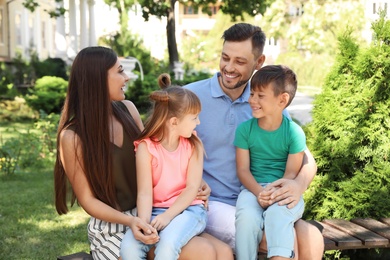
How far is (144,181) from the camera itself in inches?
132

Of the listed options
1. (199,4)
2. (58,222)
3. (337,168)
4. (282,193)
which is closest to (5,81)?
(199,4)

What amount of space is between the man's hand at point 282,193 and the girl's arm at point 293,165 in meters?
0.15

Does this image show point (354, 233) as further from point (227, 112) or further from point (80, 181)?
point (80, 181)

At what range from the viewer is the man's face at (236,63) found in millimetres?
3986

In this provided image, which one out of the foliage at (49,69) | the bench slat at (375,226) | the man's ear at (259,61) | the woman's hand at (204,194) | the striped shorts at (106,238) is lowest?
the foliage at (49,69)

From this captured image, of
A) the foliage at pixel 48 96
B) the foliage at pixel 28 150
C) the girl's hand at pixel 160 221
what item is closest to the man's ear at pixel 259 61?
the girl's hand at pixel 160 221

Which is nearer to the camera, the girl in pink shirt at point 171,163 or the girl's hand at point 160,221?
the girl's hand at point 160,221

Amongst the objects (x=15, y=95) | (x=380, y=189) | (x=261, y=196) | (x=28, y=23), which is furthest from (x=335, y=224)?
(x=28, y=23)

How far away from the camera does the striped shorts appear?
11.1 ft

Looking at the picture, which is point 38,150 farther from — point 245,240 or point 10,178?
point 245,240

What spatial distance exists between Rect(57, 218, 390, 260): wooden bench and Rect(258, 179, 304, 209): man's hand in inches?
12.6

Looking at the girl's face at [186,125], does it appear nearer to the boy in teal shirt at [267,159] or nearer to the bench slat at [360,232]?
the boy in teal shirt at [267,159]

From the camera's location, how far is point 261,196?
354 cm

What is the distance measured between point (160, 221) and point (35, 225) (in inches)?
137
